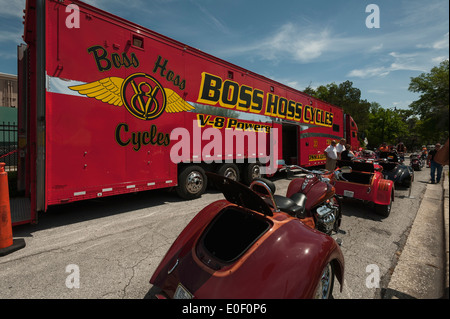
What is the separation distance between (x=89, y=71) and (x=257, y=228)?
161 inches

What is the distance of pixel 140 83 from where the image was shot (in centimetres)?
470

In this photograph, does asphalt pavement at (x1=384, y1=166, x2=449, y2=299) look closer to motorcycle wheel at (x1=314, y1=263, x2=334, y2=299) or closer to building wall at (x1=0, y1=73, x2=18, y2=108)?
motorcycle wheel at (x1=314, y1=263, x2=334, y2=299)

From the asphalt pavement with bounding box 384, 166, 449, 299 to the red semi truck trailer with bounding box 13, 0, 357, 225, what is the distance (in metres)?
4.31

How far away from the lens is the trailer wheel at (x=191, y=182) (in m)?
5.61

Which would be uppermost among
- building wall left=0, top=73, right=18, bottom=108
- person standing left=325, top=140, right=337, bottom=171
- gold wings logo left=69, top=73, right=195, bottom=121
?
building wall left=0, top=73, right=18, bottom=108

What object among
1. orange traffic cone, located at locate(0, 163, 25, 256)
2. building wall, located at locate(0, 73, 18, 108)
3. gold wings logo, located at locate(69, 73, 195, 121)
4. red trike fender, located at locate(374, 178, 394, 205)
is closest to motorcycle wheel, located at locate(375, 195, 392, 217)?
red trike fender, located at locate(374, 178, 394, 205)

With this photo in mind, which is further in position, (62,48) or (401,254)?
(62,48)

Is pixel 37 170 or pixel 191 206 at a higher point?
pixel 37 170

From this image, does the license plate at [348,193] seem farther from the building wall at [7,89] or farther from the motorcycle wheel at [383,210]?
the building wall at [7,89]

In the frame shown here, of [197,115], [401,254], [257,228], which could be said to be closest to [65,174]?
[197,115]

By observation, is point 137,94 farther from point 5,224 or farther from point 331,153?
point 331,153

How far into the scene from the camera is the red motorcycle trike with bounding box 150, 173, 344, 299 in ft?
4.99
